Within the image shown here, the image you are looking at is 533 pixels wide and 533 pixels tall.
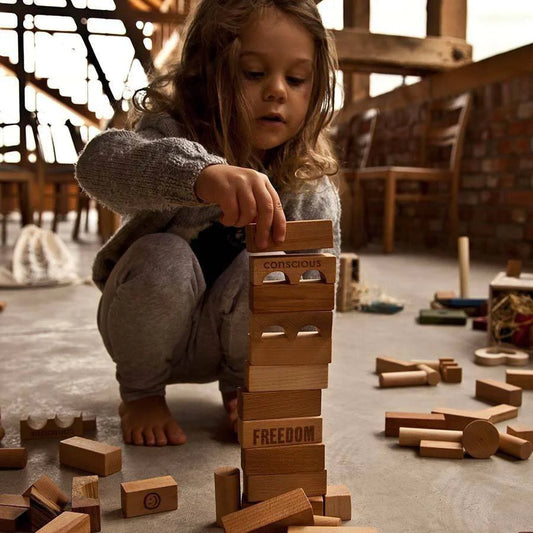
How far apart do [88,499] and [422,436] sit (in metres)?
0.60

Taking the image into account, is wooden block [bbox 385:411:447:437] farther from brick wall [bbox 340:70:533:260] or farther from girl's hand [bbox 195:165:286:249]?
brick wall [bbox 340:70:533:260]

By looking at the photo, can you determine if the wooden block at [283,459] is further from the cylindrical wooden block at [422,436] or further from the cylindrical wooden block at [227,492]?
the cylindrical wooden block at [422,436]

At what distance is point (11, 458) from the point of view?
112 centimetres

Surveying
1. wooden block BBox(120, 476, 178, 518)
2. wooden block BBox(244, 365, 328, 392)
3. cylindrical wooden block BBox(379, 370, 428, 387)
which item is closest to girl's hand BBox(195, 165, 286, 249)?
wooden block BBox(244, 365, 328, 392)

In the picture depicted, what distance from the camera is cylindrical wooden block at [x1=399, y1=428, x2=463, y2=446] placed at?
3.97ft

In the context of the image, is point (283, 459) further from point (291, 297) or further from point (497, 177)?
point (497, 177)

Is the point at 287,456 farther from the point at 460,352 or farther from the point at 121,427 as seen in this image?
the point at 460,352

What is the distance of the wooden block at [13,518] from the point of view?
0.90 m

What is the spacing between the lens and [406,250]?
5031mm

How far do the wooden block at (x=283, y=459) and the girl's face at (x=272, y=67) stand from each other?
2.05 ft

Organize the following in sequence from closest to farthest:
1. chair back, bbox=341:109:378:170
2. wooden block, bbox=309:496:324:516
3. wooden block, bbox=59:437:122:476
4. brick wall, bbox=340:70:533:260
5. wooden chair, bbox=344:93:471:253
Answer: wooden block, bbox=309:496:324:516 → wooden block, bbox=59:437:122:476 → brick wall, bbox=340:70:533:260 → wooden chair, bbox=344:93:471:253 → chair back, bbox=341:109:378:170

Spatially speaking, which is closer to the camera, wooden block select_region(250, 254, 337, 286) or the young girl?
wooden block select_region(250, 254, 337, 286)

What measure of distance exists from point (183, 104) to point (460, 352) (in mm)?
1118

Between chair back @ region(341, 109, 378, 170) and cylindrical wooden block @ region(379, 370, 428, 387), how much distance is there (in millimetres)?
4179
